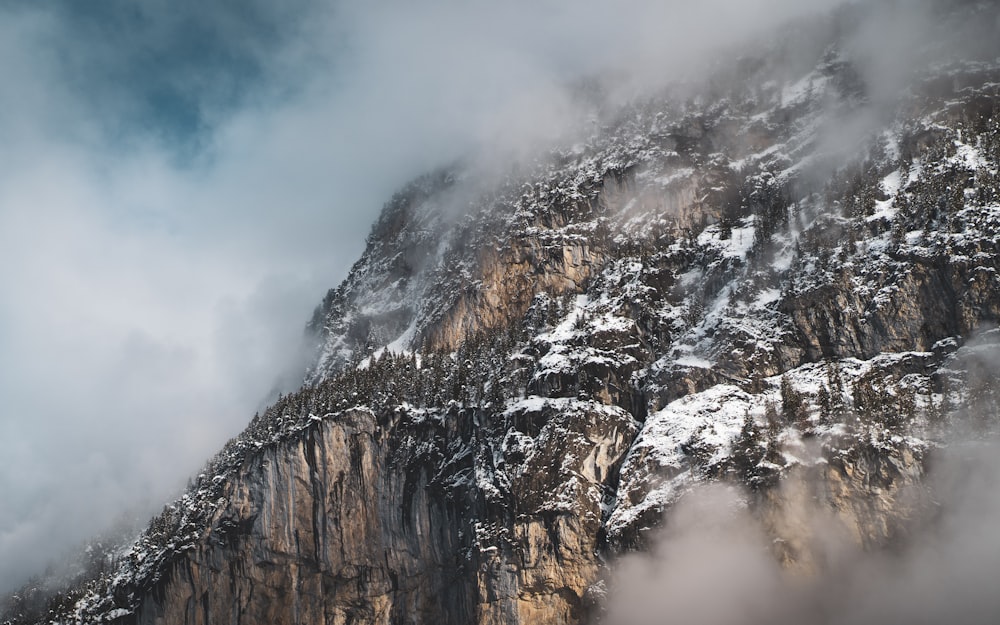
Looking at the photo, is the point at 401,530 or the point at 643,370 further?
the point at 401,530

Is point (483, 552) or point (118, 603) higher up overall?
point (118, 603)

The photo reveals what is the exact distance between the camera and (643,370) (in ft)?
373

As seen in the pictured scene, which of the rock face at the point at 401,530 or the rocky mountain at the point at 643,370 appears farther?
the rock face at the point at 401,530

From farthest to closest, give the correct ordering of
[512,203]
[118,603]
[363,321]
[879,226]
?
1. [363,321]
2. [512,203]
3. [118,603]
4. [879,226]

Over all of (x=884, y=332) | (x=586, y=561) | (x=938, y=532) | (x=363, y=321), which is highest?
(x=363, y=321)

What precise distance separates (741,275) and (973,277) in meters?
28.6

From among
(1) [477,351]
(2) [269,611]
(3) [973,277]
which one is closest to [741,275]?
(3) [973,277]

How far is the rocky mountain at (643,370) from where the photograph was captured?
314 ft

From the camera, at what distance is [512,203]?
513ft

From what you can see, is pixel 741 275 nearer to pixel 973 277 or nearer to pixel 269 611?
pixel 973 277

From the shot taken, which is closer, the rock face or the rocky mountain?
the rocky mountain

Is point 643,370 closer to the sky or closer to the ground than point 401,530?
closer to the sky

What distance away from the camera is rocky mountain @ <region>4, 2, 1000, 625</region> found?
95.6 meters

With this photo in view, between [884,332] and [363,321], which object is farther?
[363,321]
